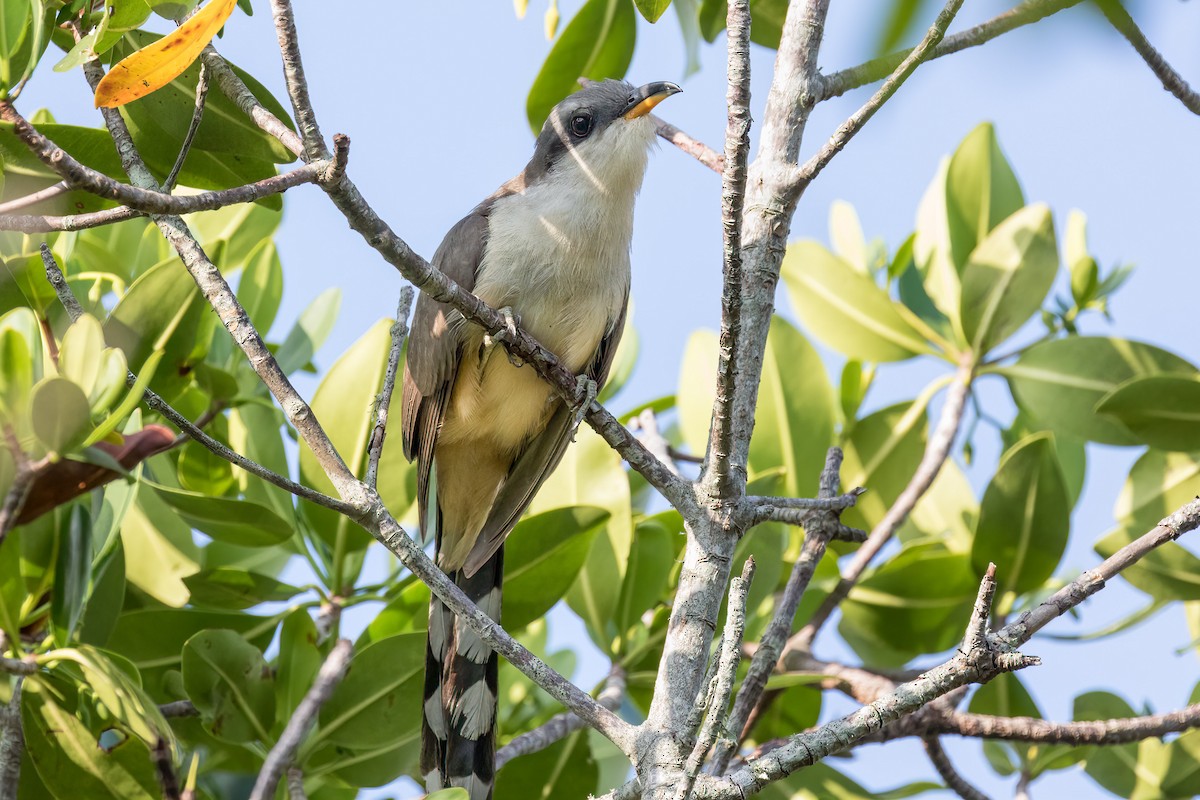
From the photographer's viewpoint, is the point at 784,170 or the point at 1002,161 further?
the point at 1002,161

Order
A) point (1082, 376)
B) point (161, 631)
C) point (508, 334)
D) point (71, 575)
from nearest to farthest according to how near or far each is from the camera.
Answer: point (71, 575) → point (508, 334) → point (161, 631) → point (1082, 376)

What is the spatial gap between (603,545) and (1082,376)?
159cm

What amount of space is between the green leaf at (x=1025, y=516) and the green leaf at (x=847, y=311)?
69cm

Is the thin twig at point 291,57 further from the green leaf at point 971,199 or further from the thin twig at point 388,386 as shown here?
the green leaf at point 971,199

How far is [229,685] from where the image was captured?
118 inches

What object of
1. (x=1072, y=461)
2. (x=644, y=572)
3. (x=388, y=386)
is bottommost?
(x=388, y=386)

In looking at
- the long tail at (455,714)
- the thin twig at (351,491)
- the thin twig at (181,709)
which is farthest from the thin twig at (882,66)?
the thin twig at (181,709)

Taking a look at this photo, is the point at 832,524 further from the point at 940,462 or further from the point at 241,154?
the point at 241,154

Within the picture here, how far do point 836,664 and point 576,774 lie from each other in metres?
0.84

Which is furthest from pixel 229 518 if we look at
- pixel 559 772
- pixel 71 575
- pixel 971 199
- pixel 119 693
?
pixel 971 199

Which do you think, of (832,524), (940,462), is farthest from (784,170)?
(940,462)

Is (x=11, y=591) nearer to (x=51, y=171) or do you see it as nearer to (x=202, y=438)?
(x=202, y=438)

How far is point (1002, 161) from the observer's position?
13.5ft

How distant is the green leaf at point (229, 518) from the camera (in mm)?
3049
